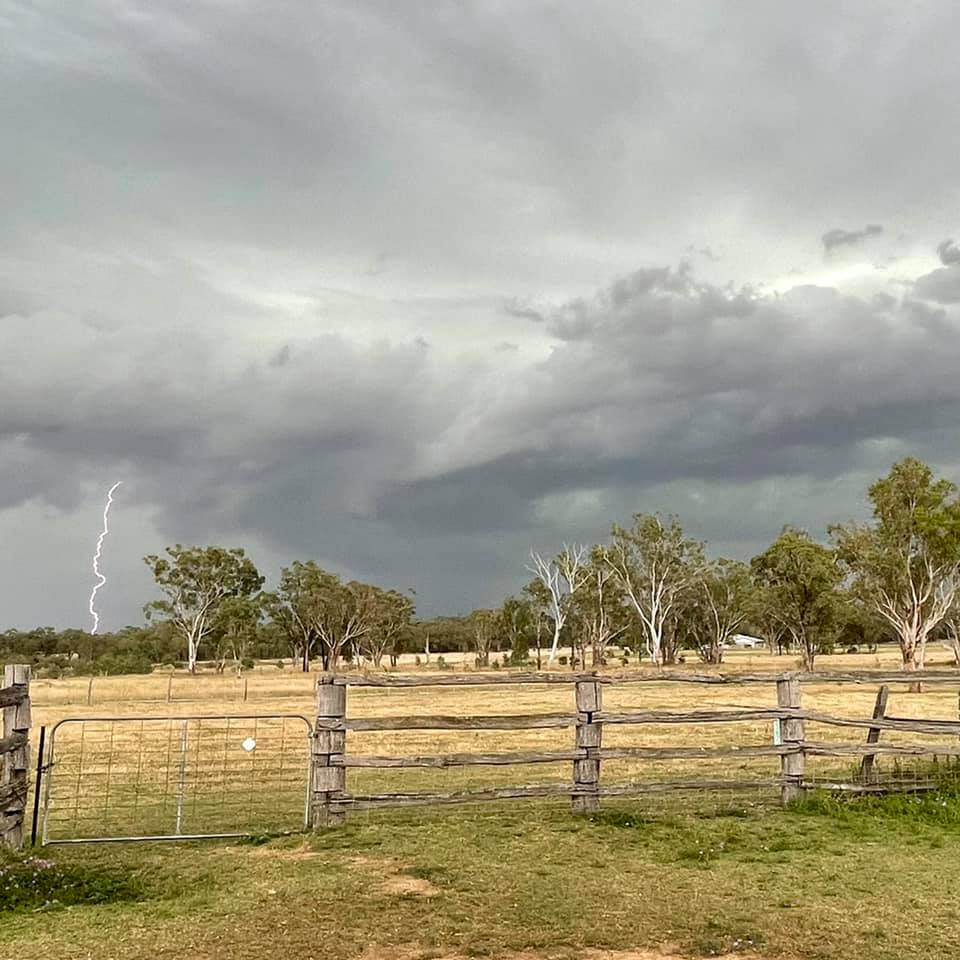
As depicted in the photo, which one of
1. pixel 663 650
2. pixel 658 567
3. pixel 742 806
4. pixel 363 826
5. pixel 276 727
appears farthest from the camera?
pixel 663 650

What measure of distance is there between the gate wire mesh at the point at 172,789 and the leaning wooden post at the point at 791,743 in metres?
6.09

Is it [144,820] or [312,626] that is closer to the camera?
[144,820]

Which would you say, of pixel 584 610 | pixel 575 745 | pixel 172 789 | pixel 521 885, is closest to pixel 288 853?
pixel 521 885

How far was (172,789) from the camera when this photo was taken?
15789 millimetres

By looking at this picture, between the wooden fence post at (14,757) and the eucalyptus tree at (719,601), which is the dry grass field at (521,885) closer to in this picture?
the wooden fence post at (14,757)

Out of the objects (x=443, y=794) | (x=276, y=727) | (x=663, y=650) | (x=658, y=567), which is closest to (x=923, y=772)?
(x=443, y=794)

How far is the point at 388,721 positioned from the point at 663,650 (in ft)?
286

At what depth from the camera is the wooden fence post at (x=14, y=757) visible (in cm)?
1003

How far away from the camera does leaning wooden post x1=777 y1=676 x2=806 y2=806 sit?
1206 cm

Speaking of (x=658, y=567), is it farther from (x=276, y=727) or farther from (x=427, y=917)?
(x=427, y=917)

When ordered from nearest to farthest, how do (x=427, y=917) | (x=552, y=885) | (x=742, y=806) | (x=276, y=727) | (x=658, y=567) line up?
(x=427, y=917)
(x=552, y=885)
(x=742, y=806)
(x=276, y=727)
(x=658, y=567)

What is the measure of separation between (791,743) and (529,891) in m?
5.13

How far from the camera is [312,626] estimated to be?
89.1 metres

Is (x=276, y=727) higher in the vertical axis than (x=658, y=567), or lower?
lower
